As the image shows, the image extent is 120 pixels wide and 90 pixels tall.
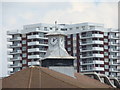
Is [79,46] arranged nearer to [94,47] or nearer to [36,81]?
[94,47]

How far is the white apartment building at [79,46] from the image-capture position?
A: 102m

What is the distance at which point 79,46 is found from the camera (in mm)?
103875

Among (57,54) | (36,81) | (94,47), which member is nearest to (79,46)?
(94,47)

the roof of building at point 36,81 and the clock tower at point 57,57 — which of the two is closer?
the roof of building at point 36,81

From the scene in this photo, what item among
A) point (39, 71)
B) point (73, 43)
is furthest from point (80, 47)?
point (39, 71)

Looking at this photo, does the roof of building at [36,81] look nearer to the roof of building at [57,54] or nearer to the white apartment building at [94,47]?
the roof of building at [57,54]

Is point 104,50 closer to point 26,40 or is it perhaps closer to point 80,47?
point 80,47

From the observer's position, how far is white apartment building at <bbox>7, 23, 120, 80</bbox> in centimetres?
10212

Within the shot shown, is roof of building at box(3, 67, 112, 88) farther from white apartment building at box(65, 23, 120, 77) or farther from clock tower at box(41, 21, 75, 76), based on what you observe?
white apartment building at box(65, 23, 120, 77)

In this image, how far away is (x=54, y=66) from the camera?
1921 inches

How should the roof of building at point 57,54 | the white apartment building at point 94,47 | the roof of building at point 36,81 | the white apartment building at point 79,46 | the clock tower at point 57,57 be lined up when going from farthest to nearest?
the white apartment building at point 79,46 → the white apartment building at point 94,47 → the roof of building at point 57,54 → the clock tower at point 57,57 → the roof of building at point 36,81

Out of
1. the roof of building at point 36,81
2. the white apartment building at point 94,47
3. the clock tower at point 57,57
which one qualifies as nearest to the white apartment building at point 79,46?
the white apartment building at point 94,47

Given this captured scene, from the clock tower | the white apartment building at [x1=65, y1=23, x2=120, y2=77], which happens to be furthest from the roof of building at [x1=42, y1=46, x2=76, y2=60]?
the white apartment building at [x1=65, y1=23, x2=120, y2=77]

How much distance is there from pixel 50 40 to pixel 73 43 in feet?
180
